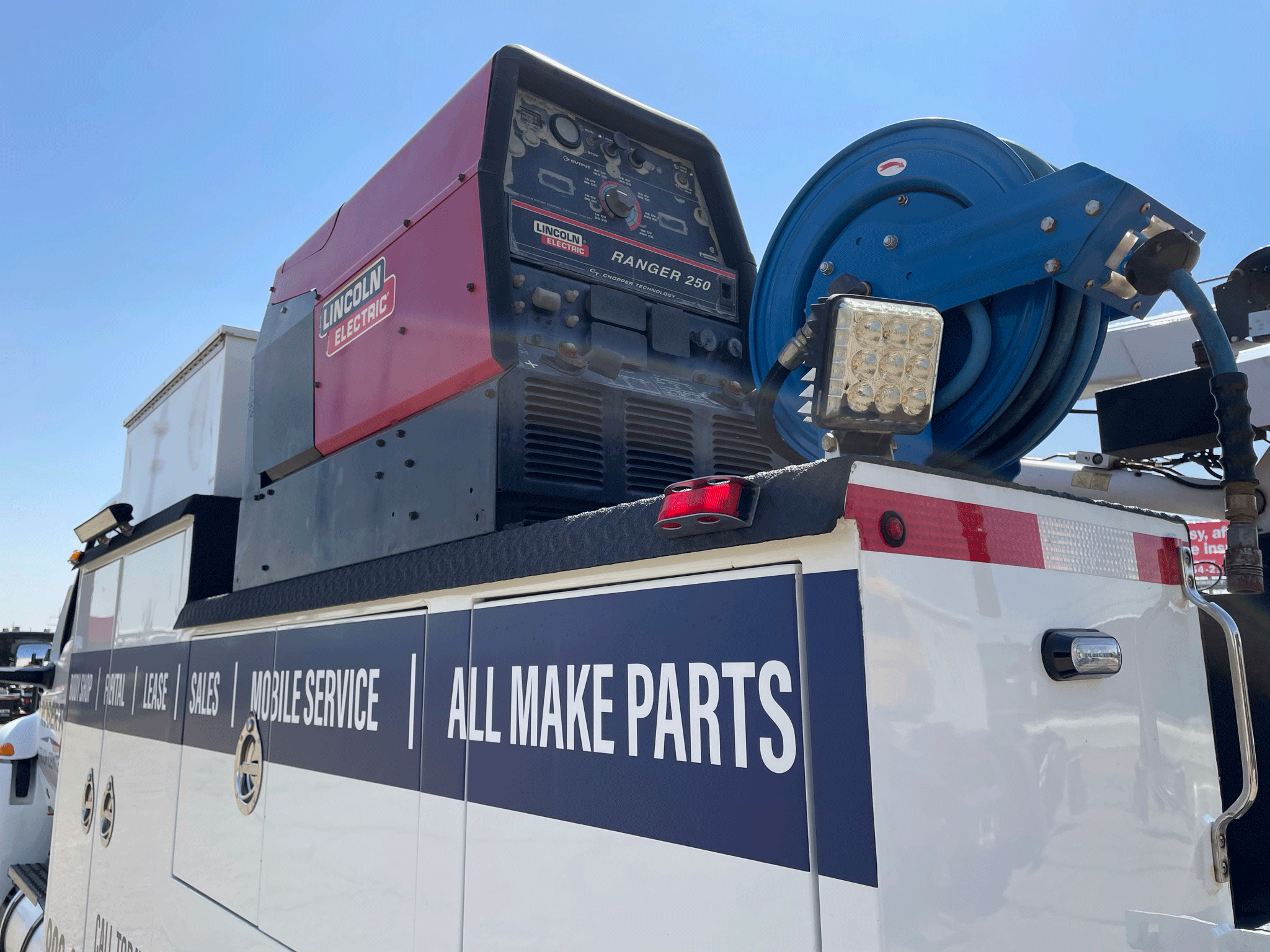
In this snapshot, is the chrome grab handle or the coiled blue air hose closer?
the chrome grab handle

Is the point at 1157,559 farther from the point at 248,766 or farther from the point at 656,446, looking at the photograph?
the point at 248,766

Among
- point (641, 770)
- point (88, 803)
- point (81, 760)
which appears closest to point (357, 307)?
point (641, 770)

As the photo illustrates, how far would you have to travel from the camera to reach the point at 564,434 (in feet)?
6.94

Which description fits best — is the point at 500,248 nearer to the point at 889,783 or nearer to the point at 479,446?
the point at 479,446

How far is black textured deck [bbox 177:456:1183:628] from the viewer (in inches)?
44.2

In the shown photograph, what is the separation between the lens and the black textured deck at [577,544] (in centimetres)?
112

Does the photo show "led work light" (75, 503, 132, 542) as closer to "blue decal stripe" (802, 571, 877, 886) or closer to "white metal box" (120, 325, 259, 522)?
"white metal box" (120, 325, 259, 522)

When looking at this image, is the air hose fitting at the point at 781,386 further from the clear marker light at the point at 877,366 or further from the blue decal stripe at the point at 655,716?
the blue decal stripe at the point at 655,716

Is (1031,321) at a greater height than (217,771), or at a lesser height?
greater

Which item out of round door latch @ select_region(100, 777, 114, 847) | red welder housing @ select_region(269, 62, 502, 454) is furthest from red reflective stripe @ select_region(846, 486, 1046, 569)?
round door latch @ select_region(100, 777, 114, 847)

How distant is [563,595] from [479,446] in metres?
0.61

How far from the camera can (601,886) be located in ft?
4.37

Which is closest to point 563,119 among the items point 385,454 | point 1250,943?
Answer: point 385,454

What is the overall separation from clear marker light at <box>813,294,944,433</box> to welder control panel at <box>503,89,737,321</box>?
48.6 inches
